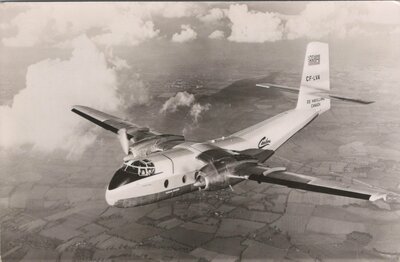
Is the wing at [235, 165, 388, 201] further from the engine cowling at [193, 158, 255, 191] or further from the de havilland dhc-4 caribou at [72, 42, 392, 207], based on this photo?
the engine cowling at [193, 158, 255, 191]

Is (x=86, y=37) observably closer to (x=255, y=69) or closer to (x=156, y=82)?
(x=156, y=82)

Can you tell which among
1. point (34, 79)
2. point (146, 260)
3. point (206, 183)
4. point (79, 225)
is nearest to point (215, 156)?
point (206, 183)

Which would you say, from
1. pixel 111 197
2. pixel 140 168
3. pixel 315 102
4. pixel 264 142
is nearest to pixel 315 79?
pixel 315 102

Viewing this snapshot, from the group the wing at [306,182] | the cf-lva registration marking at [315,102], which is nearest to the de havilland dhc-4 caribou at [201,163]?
the wing at [306,182]

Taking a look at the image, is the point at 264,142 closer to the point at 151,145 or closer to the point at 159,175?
the point at 151,145

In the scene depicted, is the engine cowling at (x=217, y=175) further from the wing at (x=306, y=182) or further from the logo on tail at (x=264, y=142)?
the logo on tail at (x=264, y=142)

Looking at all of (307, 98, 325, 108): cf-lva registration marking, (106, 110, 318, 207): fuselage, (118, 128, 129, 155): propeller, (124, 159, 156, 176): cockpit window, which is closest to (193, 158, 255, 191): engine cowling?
(106, 110, 318, 207): fuselage

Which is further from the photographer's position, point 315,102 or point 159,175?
point 315,102
